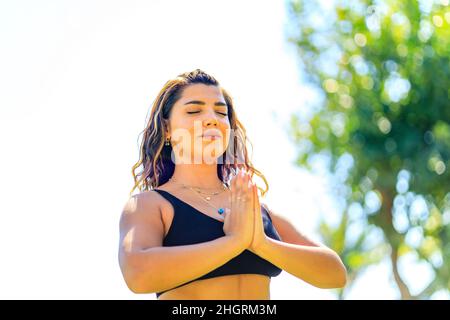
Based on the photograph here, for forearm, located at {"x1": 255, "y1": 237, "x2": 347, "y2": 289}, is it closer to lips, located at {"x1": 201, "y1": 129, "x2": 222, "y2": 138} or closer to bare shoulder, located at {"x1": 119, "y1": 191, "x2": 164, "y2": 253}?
bare shoulder, located at {"x1": 119, "y1": 191, "x2": 164, "y2": 253}

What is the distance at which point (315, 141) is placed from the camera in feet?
58.1

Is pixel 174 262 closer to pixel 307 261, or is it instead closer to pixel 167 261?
pixel 167 261

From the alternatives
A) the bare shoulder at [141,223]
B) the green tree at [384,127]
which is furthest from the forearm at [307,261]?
the green tree at [384,127]

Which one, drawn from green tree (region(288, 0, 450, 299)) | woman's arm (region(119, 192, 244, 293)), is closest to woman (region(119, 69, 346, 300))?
woman's arm (region(119, 192, 244, 293))

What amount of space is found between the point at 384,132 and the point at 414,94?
1058 millimetres

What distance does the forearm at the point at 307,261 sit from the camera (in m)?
3.03

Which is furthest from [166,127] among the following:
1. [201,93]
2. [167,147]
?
[201,93]

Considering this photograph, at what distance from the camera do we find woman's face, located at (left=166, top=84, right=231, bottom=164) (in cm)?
334

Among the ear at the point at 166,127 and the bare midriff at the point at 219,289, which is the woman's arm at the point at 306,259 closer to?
the bare midriff at the point at 219,289

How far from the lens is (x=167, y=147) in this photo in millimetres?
3615

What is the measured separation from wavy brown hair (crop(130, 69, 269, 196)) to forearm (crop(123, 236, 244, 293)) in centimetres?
73

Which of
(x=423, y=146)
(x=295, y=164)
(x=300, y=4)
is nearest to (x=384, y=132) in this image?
(x=423, y=146)

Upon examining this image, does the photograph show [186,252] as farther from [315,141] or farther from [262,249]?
[315,141]
